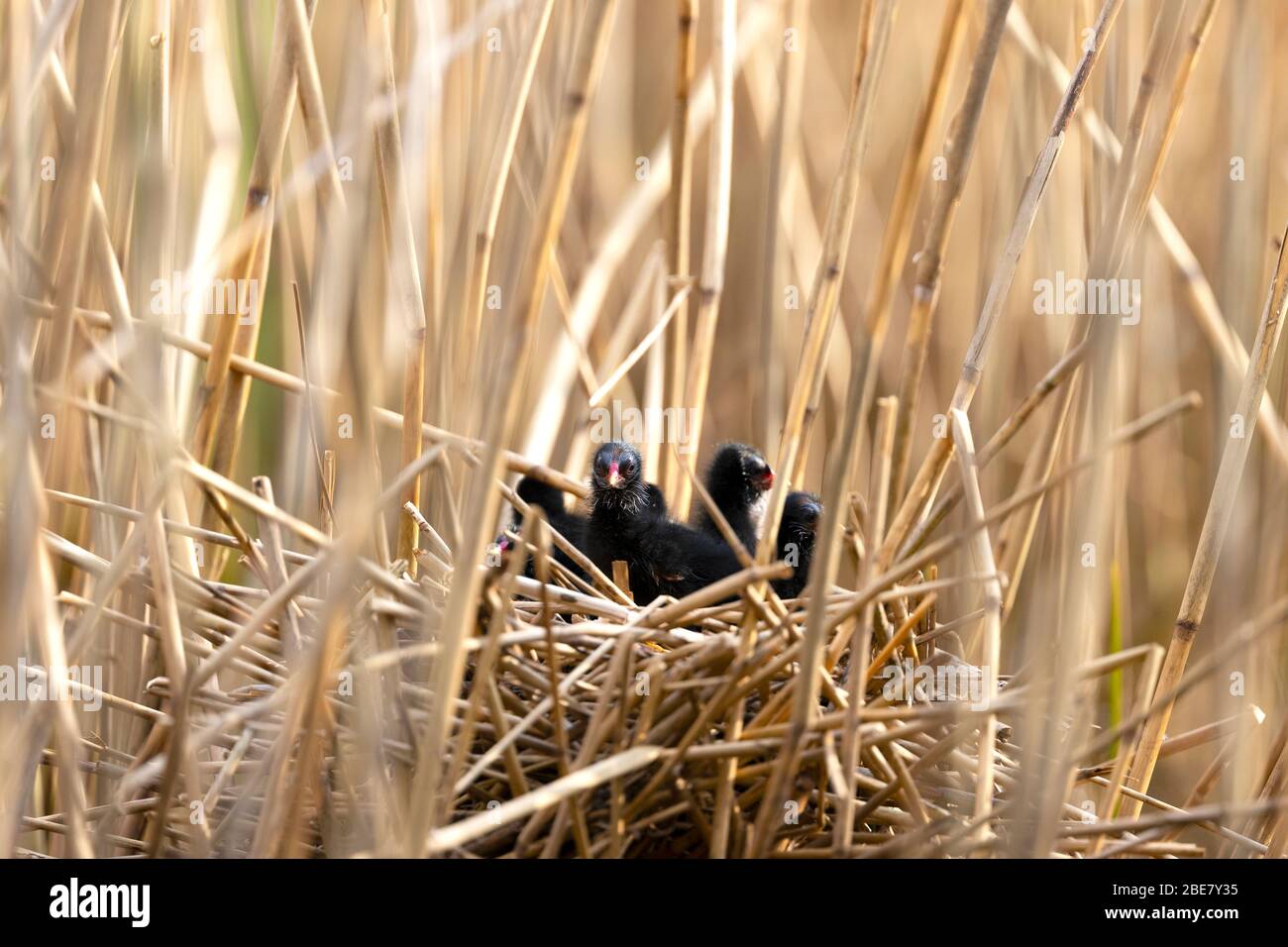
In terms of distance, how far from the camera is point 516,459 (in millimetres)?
1574

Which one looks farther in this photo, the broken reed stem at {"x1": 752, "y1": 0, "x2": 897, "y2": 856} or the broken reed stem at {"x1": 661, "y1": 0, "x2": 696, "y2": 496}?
the broken reed stem at {"x1": 661, "y1": 0, "x2": 696, "y2": 496}

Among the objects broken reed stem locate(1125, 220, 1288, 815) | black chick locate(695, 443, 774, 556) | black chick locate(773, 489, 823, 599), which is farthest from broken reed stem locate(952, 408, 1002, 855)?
black chick locate(695, 443, 774, 556)

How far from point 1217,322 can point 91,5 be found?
1.46 meters

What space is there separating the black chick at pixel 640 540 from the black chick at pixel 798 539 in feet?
0.28

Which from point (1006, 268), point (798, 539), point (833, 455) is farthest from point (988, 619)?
point (798, 539)

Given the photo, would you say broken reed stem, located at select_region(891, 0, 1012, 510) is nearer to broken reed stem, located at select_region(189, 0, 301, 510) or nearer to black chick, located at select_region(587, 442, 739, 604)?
black chick, located at select_region(587, 442, 739, 604)

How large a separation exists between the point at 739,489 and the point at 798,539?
251 millimetres

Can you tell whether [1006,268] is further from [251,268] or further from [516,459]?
[251,268]

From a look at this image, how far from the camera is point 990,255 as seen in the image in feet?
5.10

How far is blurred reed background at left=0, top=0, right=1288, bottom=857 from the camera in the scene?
0.90 meters

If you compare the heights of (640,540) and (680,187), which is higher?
(680,187)

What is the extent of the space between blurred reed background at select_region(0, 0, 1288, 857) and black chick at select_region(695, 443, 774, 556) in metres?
0.09

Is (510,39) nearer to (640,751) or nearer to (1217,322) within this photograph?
(640,751)

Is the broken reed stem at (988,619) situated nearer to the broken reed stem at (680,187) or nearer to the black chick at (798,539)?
the black chick at (798,539)
